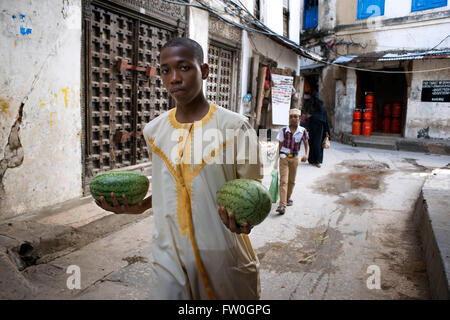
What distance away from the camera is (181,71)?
5.87 feet

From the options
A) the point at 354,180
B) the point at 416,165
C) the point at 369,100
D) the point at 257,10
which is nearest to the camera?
the point at 354,180

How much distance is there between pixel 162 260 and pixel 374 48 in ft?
53.2

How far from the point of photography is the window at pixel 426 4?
532 inches

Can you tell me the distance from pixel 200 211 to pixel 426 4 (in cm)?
1578

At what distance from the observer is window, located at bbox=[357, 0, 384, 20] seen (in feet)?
49.0

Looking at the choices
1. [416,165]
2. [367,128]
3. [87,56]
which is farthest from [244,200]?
[367,128]

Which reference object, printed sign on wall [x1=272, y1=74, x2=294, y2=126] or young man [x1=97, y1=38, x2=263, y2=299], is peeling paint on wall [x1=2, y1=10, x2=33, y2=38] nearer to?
young man [x1=97, y1=38, x2=263, y2=299]

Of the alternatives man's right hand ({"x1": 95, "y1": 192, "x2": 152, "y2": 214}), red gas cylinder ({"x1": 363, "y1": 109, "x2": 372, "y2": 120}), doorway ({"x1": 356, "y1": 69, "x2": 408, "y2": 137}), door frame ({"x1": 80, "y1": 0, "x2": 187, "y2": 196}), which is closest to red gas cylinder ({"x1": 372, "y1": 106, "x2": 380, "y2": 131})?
doorway ({"x1": 356, "y1": 69, "x2": 408, "y2": 137})

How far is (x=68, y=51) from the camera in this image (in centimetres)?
501

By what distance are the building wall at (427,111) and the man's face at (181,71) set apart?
14.8 meters

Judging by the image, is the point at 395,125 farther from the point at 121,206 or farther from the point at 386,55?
the point at 121,206

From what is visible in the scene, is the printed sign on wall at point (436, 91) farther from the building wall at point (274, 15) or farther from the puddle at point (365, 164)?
the building wall at point (274, 15)
